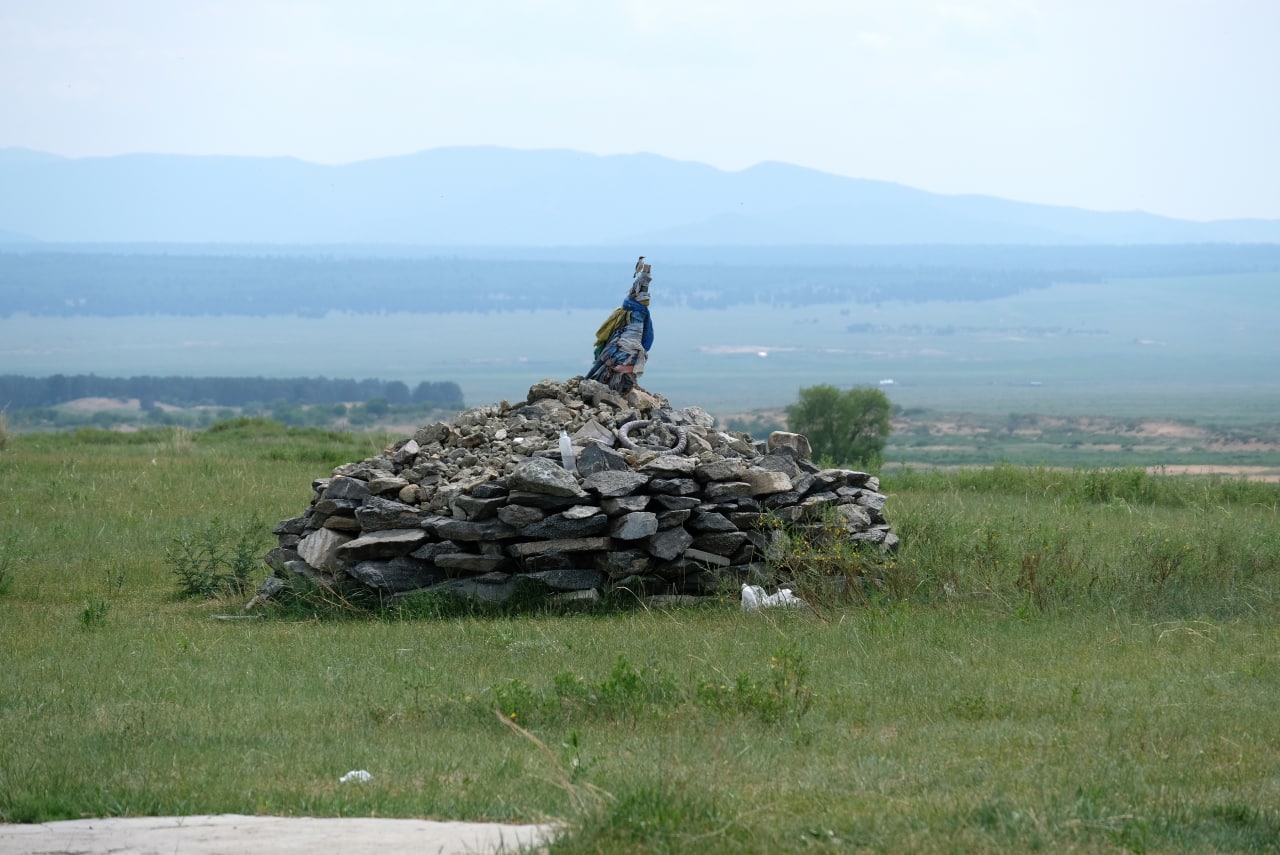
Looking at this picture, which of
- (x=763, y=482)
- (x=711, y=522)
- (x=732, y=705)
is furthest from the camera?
(x=763, y=482)

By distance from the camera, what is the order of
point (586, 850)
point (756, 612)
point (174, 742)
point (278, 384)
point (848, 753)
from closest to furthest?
point (586, 850) < point (848, 753) < point (174, 742) < point (756, 612) < point (278, 384)

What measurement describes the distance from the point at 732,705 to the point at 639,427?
544cm

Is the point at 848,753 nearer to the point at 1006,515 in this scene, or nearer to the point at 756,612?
the point at 756,612

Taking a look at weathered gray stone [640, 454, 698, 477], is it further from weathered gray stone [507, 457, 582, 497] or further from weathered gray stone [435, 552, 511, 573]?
weathered gray stone [435, 552, 511, 573]

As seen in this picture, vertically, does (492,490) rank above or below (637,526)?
above

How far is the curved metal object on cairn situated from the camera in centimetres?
1198

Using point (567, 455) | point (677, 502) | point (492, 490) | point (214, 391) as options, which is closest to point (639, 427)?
point (567, 455)

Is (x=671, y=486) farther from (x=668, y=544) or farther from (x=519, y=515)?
(x=519, y=515)

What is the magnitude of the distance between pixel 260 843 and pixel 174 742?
2.03m

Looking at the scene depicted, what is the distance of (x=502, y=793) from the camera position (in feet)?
19.7

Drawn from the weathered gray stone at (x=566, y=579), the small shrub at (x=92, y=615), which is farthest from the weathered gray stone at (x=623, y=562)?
the small shrub at (x=92, y=615)

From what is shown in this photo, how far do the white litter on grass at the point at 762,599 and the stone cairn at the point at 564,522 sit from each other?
12.3 inches

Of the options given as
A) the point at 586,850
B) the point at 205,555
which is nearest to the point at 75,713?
the point at 586,850

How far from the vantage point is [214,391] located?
114500mm
